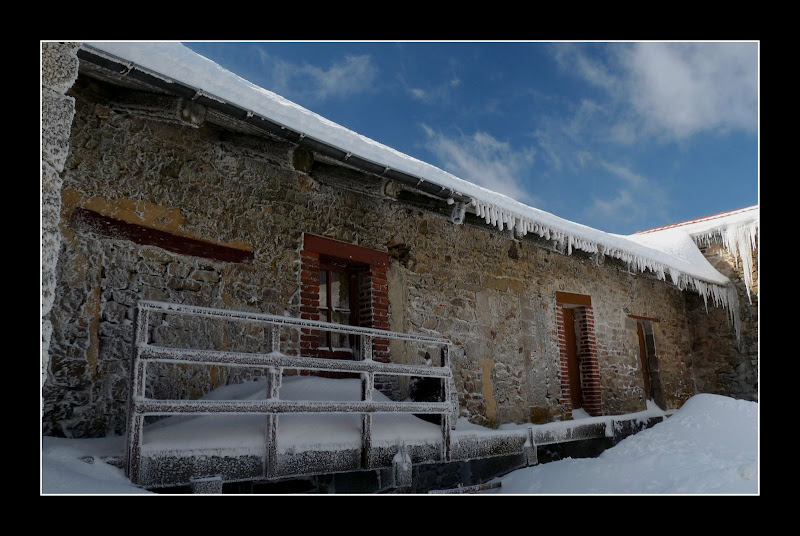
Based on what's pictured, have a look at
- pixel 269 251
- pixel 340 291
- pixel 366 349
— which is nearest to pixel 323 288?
pixel 340 291

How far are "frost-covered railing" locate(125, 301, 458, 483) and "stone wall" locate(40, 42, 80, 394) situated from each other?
111 cm

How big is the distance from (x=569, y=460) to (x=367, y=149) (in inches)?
134

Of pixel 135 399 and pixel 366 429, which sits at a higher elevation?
pixel 135 399

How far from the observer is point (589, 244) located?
26.3 feet

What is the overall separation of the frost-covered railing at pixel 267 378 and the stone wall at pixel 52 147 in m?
1.11

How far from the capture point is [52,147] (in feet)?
7.11

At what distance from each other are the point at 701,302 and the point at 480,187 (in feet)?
23.0

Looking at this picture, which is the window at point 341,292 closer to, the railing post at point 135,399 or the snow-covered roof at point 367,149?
the snow-covered roof at point 367,149

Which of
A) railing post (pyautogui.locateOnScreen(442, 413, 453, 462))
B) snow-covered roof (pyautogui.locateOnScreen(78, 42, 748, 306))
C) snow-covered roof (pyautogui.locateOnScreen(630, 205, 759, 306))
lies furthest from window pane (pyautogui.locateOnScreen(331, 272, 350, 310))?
snow-covered roof (pyautogui.locateOnScreen(630, 205, 759, 306))

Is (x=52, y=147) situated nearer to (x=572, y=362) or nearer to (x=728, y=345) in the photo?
(x=572, y=362)

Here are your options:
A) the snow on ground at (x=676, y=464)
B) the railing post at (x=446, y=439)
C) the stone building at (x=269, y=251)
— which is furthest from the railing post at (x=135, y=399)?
the snow on ground at (x=676, y=464)

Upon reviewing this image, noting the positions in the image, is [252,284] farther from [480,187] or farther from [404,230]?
[480,187]

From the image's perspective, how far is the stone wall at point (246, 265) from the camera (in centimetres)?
413

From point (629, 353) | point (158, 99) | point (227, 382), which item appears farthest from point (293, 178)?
point (629, 353)
